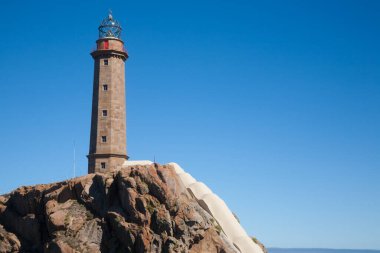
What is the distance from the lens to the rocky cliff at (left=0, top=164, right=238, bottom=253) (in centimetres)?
5350

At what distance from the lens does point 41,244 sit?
56.3m

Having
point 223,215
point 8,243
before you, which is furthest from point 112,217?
point 223,215

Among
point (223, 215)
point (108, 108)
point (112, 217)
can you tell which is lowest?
point (112, 217)

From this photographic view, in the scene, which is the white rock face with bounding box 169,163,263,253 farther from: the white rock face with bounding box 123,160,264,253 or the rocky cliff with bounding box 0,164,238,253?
the rocky cliff with bounding box 0,164,238,253

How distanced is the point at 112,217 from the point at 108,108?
21473 millimetres

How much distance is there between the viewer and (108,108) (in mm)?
72375

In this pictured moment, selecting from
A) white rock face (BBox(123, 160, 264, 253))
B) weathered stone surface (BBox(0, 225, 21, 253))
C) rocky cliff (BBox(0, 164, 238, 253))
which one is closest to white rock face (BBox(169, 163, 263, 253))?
white rock face (BBox(123, 160, 264, 253))

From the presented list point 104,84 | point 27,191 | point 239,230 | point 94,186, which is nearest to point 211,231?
point 239,230

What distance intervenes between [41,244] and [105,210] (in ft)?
25.4

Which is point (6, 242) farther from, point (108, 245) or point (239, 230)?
point (239, 230)

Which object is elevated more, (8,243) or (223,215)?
(223,215)

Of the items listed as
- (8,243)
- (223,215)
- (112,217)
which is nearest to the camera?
(112,217)

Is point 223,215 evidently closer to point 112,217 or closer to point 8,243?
point 112,217

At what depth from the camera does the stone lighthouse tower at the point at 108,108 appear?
7131cm
